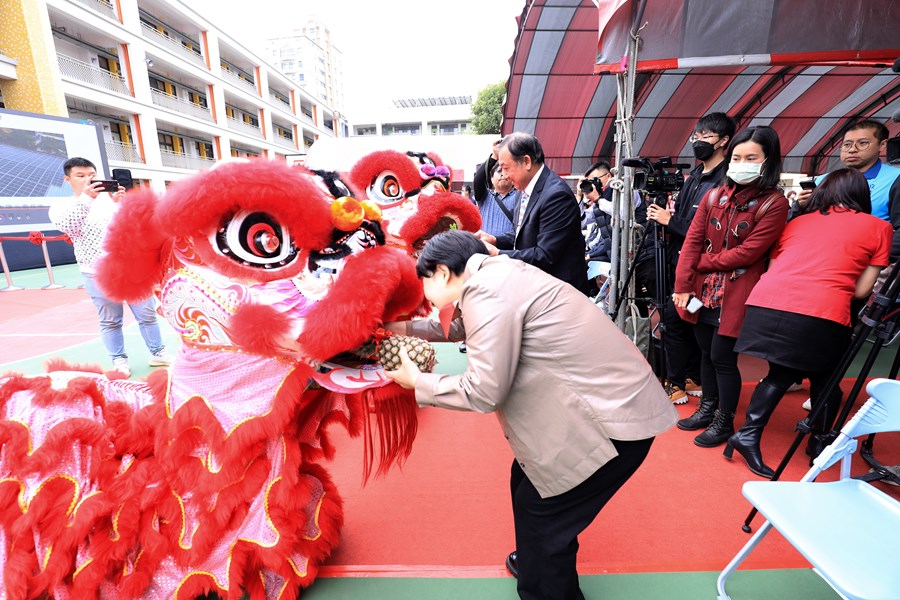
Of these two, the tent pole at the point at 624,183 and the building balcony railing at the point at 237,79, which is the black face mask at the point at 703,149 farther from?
the building balcony railing at the point at 237,79

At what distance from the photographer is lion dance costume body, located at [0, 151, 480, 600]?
107 cm

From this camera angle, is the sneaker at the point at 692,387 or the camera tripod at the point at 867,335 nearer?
the camera tripod at the point at 867,335

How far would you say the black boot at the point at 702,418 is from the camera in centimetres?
240

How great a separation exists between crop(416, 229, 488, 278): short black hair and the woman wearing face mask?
1.52 meters

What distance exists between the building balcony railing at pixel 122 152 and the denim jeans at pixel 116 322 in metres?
12.0

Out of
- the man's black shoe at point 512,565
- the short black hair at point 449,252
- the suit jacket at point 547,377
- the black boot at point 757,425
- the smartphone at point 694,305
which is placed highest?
the short black hair at point 449,252

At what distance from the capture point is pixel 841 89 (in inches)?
283

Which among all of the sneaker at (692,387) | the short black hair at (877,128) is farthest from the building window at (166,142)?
the short black hair at (877,128)

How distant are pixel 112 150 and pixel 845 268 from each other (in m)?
15.9

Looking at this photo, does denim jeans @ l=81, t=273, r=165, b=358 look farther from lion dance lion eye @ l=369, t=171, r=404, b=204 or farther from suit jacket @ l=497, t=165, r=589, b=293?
suit jacket @ l=497, t=165, r=589, b=293

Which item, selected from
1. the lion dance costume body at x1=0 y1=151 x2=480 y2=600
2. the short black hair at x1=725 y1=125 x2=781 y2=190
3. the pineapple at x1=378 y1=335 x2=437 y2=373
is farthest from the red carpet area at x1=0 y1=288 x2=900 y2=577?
the short black hair at x1=725 y1=125 x2=781 y2=190

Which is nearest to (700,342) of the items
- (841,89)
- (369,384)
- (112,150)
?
(369,384)

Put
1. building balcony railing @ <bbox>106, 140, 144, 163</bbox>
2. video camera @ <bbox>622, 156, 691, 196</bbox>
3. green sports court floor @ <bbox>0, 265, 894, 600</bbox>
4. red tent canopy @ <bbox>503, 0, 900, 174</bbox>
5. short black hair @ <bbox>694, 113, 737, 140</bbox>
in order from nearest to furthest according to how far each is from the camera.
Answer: green sports court floor @ <bbox>0, 265, 894, 600</bbox>, short black hair @ <bbox>694, 113, 737, 140</bbox>, video camera @ <bbox>622, 156, 691, 196</bbox>, red tent canopy @ <bbox>503, 0, 900, 174</bbox>, building balcony railing @ <bbox>106, 140, 144, 163</bbox>

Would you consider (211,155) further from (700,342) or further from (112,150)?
(700,342)
